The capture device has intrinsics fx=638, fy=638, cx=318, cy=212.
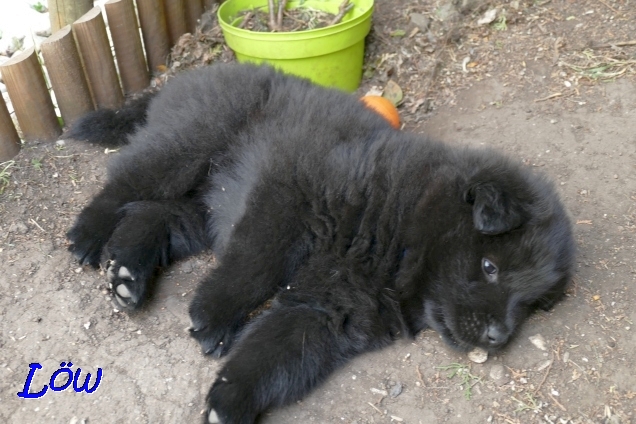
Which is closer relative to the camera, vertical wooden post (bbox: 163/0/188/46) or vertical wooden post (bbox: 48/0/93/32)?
vertical wooden post (bbox: 48/0/93/32)

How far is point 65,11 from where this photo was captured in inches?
164

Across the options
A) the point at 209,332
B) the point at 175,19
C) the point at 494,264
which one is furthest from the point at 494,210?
the point at 175,19

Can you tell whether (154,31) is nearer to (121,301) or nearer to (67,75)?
(67,75)

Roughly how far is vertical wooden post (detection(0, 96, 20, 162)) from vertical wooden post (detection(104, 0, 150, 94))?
83 cm

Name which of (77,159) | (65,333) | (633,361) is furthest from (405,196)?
(77,159)

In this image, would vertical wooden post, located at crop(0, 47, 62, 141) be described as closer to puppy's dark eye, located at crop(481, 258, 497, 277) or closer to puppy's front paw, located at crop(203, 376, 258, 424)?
puppy's front paw, located at crop(203, 376, 258, 424)

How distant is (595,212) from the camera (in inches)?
128

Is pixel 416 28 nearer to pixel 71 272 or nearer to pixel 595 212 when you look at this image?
pixel 595 212

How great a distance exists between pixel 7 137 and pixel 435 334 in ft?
8.52

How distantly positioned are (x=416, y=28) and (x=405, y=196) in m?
2.48

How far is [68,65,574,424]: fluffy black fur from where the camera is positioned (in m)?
2.54

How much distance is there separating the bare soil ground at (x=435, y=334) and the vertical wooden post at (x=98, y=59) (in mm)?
456

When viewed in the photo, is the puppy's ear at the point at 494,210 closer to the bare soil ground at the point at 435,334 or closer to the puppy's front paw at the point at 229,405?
the bare soil ground at the point at 435,334

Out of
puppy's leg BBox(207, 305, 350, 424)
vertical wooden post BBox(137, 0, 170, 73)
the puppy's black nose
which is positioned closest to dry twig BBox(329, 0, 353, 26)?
vertical wooden post BBox(137, 0, 170, 73)
